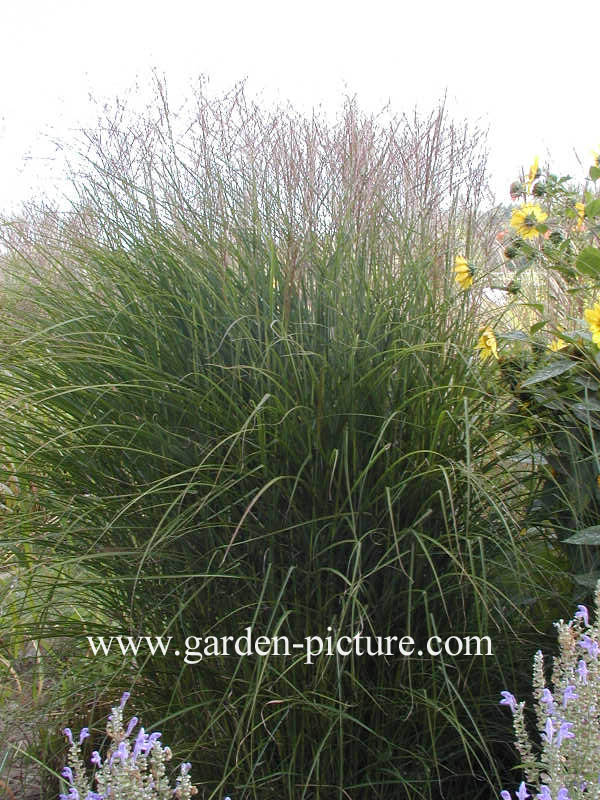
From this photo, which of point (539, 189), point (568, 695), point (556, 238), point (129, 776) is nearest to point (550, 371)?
point (556, 238)

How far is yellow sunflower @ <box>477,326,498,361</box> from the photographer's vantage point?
5.72ft

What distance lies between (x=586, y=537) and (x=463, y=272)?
24.0 inches

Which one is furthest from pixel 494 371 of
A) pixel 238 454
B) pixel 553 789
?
pixel 553 789

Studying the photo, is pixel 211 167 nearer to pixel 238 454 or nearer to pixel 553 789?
pixel 238 454

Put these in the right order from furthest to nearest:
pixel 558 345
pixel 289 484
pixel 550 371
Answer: pixel 558 345 < pixel 550 371 < pixel 289 484

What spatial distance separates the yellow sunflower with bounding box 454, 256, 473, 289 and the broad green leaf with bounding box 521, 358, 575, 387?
24cm

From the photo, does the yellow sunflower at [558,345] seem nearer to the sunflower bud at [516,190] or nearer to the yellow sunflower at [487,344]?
the yellow sunflower at [487,344]

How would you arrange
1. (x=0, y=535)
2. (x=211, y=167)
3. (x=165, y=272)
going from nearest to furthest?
1. (x=0, y=535)
2. (x=165, y=272)
3. (x=211, y=167)

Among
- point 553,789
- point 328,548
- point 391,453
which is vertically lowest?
point 553,789

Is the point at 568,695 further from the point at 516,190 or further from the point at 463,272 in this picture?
the point at 516,190

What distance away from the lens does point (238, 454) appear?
1.52 meters

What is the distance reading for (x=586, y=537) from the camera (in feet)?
5.09

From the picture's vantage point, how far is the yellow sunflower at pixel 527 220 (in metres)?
2.01

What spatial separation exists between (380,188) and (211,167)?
403 millimetres
